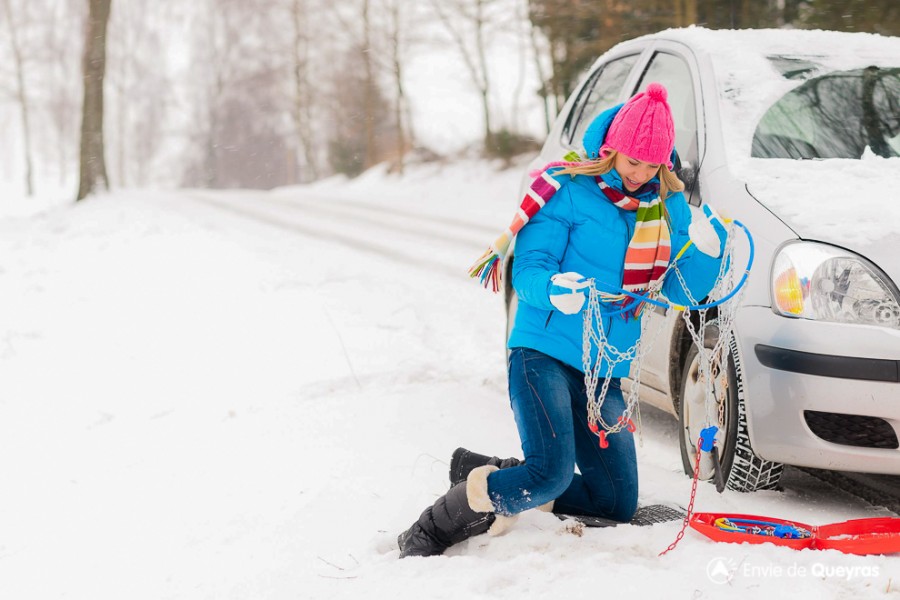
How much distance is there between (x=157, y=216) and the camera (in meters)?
14.0

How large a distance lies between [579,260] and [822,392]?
91cm

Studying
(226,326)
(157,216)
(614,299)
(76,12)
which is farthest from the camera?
(76,12)

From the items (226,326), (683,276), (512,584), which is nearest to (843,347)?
(683,276)

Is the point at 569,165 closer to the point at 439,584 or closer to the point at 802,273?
the point at 802,273

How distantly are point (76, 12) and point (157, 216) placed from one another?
3011 centimetres

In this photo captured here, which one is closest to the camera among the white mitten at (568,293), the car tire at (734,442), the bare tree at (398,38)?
the white mitten at (568,293)

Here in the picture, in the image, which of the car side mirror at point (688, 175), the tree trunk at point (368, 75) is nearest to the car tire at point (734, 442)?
the car side mirror at point (688, 175)

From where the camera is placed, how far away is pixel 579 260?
117 inches

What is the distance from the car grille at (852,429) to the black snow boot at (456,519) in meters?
1.11

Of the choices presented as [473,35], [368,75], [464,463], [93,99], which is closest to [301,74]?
[368,75]

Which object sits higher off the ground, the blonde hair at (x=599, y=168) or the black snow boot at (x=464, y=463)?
the blonde hair at (x=599, y=168)

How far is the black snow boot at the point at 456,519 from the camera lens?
3.08 m

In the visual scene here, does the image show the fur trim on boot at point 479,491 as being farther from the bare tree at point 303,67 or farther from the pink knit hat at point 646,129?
the bare tree at point 303,67

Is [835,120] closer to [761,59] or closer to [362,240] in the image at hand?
[761,59]
